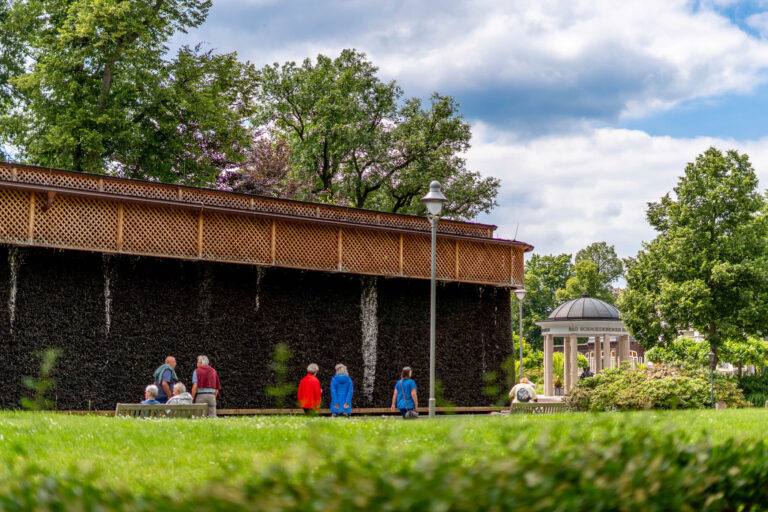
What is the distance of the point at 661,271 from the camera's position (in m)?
41.2

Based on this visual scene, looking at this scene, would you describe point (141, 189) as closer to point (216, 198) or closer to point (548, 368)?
point (216, 198)

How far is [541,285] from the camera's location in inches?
3686

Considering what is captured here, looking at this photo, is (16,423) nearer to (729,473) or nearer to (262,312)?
(729,473)

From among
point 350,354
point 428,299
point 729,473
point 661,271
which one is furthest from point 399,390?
point 661,271

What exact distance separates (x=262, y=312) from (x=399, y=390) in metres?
6.05

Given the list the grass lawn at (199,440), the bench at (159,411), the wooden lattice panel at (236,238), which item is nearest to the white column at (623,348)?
the wooden lattice panel at (236,238)

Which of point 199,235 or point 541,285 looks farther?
point 541,285

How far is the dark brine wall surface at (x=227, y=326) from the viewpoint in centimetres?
2173

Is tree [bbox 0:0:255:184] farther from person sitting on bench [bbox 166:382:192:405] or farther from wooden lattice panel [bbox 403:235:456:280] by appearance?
person sitting on bench [bbox 166:382:192:405]

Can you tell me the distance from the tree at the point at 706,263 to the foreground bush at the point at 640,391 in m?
11.5

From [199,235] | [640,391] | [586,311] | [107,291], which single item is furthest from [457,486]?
[586,311]

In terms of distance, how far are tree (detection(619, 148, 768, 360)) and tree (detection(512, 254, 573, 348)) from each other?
158 ft

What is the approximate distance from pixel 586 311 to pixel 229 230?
3034cm

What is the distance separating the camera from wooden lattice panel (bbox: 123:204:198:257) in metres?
22.2
